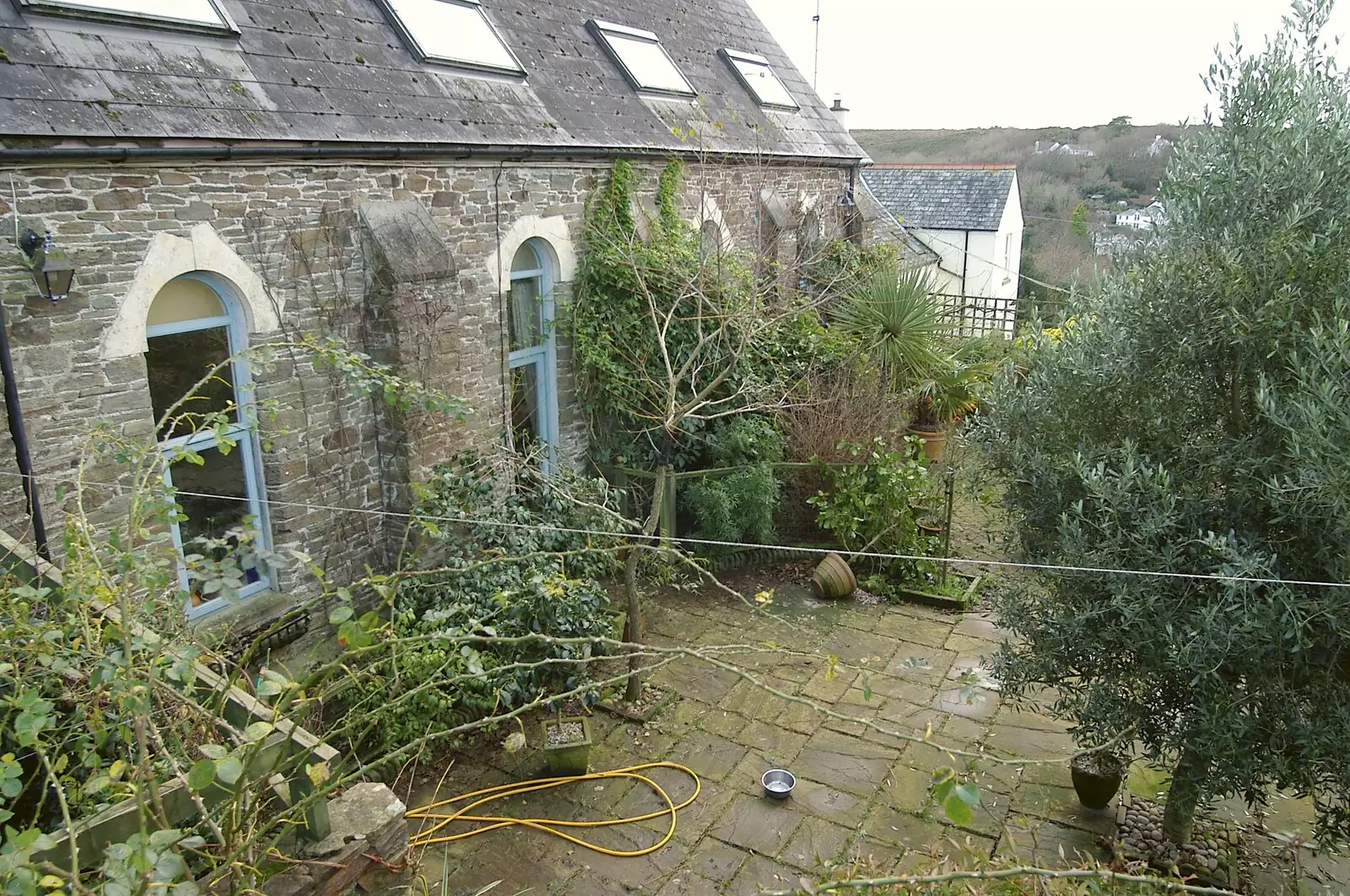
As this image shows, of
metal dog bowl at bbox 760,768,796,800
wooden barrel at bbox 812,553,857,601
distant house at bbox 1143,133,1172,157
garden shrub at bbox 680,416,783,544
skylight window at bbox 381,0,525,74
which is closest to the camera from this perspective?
metal dog bowl at bbox 760,768,796,800

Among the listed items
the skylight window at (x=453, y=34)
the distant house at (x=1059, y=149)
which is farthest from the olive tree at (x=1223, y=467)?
the distant house at (x=1059, y=149)

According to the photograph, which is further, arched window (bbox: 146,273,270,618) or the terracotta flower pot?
the terracotta flower pot

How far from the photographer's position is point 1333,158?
4.65m

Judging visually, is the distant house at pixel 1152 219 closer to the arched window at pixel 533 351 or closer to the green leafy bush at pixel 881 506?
the green leafy bush at pixel 881 506

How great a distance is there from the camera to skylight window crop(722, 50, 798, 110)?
46.8 feet

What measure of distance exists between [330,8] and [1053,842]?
8.65m

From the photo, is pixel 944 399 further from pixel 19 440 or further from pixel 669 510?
pixel 19 440

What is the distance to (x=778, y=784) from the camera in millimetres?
6500

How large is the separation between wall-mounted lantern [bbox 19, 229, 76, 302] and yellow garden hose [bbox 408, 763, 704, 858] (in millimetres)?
3824

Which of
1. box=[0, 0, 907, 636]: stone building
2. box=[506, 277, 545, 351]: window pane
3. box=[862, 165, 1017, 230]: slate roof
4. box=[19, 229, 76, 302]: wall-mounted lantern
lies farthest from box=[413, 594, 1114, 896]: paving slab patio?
box=[862, 165, 1017, 230]: slate roof

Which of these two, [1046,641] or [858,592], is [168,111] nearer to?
[1046,641]

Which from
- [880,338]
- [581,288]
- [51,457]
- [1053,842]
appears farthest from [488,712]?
[880,338]

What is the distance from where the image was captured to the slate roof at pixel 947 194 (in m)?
24.3

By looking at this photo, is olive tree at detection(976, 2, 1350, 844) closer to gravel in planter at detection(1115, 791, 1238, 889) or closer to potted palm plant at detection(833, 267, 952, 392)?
gravel in planter at detection(1115, 791, 1238, 889)
